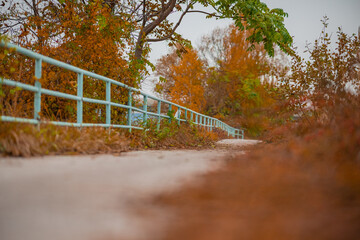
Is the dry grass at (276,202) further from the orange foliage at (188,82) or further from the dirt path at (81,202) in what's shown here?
the orange foliage at (188,82)

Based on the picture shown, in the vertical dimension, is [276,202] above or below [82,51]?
below

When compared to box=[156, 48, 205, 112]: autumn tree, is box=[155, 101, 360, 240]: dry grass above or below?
below

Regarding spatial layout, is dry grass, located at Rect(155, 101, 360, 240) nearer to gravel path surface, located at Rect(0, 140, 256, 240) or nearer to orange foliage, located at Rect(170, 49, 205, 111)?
gravel path surface, located at Rect(0, 140, 256, 240)

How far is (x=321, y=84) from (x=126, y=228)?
6.02 m

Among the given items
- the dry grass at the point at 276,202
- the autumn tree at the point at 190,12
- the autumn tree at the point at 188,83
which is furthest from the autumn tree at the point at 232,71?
the dry grass at the point at 276,202

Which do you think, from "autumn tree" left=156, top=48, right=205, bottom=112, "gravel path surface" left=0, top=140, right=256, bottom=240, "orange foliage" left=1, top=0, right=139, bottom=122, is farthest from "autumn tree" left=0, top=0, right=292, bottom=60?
"autumn tree" left=156, top=48, right=205, bottom=112

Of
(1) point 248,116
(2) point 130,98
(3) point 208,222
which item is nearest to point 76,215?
(3) point 208,222

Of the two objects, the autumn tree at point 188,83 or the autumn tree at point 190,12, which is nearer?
the autumn tree at point 190,12

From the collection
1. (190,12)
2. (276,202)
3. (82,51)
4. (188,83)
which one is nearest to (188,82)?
(188,83)

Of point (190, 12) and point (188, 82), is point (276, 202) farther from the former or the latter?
point (188, 82)

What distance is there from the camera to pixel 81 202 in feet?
6.03

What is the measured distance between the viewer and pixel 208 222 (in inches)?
64.2

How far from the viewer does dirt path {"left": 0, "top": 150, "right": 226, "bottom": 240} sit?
1.54 metres

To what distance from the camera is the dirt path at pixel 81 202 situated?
1.54m
